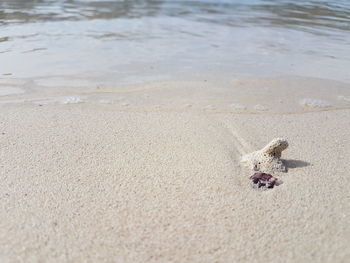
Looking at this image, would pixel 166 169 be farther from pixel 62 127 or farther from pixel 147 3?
pixel 147 3

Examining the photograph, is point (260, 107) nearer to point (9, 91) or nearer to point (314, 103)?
point (314, 103)

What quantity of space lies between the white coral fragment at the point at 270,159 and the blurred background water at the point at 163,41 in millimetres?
2153

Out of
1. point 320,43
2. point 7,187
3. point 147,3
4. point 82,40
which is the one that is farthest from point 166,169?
point 147,3

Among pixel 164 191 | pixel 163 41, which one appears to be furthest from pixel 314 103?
pixel 163 41

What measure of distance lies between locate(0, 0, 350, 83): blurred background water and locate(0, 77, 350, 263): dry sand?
5.01ft

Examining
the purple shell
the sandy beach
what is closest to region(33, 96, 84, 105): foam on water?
the sandy beach

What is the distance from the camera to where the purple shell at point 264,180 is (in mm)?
2197

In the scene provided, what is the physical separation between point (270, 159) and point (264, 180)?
0.67ft

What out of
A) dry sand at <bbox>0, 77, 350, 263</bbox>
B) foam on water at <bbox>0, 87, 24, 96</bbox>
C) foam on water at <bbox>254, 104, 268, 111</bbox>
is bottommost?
foam on water at <bbox>254, 104, 268, 111</bbox>

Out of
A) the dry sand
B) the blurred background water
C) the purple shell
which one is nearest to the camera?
the dry sand

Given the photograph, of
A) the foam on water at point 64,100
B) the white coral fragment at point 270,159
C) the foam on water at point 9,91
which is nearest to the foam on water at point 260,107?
the white coral fragment at point 270,159

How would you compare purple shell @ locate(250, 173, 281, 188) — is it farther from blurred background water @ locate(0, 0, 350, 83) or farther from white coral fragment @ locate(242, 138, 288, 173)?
blurred background water @ locate(0, 0, 350, 83)

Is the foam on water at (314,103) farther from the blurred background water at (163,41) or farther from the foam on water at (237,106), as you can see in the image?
the blurred background water at (163,41)

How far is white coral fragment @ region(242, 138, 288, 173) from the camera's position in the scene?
2.34 m
